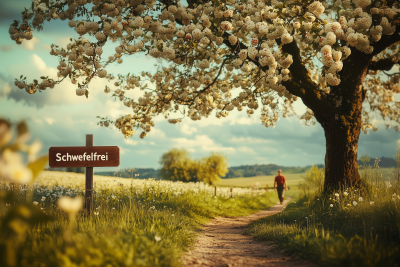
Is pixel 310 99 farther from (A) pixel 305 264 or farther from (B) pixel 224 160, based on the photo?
(B) pixel 224 160

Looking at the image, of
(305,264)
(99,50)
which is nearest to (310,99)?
(305,264)

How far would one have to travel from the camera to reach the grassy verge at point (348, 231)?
378 cm

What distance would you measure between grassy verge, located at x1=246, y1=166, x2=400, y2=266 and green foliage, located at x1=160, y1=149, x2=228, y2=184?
4007cm

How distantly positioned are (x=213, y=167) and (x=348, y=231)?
43.7 meters

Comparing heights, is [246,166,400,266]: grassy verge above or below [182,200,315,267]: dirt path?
above

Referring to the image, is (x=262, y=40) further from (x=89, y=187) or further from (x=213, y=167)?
(x=213, y=167)

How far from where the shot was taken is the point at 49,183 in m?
13.8

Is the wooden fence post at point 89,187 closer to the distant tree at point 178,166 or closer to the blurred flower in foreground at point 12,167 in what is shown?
the blurred flower in foreground at point 12,167

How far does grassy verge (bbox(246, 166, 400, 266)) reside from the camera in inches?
149

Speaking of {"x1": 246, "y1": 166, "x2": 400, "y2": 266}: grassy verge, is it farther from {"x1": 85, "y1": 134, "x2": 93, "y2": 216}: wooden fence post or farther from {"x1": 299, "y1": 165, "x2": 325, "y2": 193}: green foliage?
{"x1": 85, "y1": 134, "x2": 93, "y2": 216}: wooden fence post

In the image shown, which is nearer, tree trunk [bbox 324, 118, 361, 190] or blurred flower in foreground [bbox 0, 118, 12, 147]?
blurred flower in foreground [bbox 0, 118, 12, 147]

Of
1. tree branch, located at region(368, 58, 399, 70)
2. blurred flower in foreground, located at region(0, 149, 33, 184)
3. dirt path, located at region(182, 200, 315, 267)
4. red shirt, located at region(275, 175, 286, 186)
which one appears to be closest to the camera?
blurred flower in foreground, located at region(0, 149, 33, 184)

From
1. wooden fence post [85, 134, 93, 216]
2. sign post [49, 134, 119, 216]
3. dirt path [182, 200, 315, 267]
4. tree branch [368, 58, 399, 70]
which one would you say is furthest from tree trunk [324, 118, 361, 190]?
wooden fence post [85, 134, 93, 216]

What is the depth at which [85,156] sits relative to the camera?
707 centimetres
